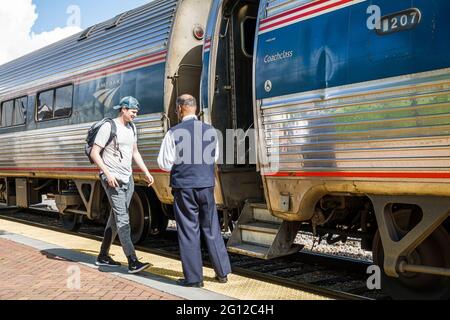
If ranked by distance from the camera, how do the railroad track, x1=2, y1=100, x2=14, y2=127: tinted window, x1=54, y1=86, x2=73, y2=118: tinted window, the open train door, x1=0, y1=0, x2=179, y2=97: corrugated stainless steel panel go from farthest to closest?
x1=2, y1=100, x2=14, y2=127: tinted window < x1=54, y1=86, x2=73, y2=118: tinted window < x1=0, y1=0, x2=179, y2=97: corrugated stainless steel panel < the open train door < the railroad track

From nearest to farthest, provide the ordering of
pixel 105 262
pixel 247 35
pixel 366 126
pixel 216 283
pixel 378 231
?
pixel 366 126, pixel 378 231, pixel 216 283, pixel 105 262, pixel 247 35

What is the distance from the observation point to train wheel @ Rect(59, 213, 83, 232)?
31.2 ft

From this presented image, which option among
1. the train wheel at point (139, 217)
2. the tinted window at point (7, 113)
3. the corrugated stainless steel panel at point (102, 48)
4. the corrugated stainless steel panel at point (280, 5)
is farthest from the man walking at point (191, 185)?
the tinted window at point (7, 113)

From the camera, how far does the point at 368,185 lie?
4438 millimetres

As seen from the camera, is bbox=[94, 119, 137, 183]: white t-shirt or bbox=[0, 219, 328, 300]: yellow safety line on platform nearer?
bbox=[0, 219, 328, 300]: yellow safety line on platform

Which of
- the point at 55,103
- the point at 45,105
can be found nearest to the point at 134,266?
the point at 55,103

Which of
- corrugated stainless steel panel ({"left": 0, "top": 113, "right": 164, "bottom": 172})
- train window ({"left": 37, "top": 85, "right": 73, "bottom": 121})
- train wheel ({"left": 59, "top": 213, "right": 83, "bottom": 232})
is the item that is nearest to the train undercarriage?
corrugated stainless steel panel ({"left": 0, "top": 113, "right": 164, "bottom": 172})

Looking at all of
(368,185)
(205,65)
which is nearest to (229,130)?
(205,65)

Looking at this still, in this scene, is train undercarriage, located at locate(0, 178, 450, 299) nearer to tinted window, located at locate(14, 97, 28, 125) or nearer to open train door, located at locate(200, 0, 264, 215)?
open train door, located at locate(200, 0, 264, 215)

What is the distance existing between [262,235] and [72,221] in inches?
202

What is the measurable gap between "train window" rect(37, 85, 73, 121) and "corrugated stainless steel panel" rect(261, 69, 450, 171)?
4823mm

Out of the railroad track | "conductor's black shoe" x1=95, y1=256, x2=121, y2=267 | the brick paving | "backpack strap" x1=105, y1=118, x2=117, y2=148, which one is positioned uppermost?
"backpack strap" x1=105, y1=118, x2=117, y2=148

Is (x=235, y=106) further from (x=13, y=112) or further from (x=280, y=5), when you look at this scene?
(x=13, y=112)

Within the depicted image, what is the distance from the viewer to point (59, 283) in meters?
5.08
